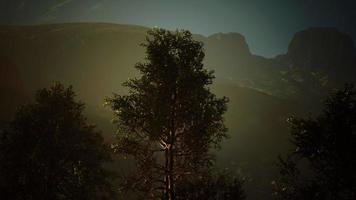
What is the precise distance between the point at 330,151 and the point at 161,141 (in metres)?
8.85

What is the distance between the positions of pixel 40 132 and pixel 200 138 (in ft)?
32.3

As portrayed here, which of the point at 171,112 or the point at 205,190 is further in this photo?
the point at 205,190

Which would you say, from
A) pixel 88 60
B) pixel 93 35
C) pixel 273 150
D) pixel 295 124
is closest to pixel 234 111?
pixel 273 150

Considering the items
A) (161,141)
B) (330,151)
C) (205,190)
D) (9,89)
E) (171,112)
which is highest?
(9,89)

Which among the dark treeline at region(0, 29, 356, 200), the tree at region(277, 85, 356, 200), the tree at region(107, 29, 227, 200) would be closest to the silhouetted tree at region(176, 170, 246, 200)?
the dark treeline at region(0, 29, 356, 200)

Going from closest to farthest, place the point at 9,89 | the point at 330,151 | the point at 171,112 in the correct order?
1. the point at 171,112
2. the point at 330,151
3. the point at 9,89

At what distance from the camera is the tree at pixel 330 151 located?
17828 millimetres

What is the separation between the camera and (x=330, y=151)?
18594 mm

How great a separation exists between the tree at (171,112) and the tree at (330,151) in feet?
19.2

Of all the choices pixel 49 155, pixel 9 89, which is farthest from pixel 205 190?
pixel 9 89

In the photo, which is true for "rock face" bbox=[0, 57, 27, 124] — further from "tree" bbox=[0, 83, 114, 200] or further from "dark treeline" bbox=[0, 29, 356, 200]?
"dark treeline" bbox=[0, 29, 356, 200]

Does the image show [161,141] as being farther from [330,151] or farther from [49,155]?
[330,151]

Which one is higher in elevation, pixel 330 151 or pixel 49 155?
pixel 49 155

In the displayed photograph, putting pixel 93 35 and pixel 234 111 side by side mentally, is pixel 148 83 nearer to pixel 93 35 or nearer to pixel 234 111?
pixel 234 111
